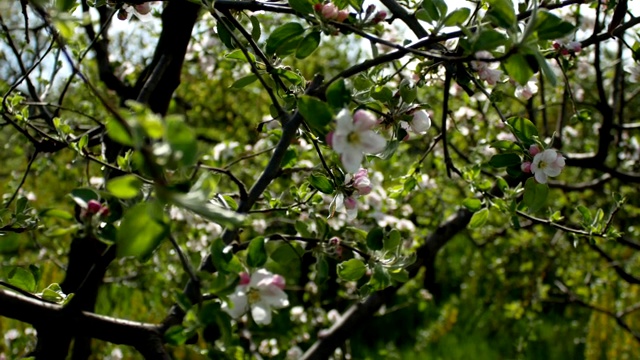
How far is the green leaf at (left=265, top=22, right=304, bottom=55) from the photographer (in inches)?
33.9

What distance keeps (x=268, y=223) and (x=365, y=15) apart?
5.87 ft

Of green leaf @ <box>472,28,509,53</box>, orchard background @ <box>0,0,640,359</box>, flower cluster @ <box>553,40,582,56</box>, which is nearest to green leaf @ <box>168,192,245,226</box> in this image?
orchard background @ <box>0,0,640,359</box>

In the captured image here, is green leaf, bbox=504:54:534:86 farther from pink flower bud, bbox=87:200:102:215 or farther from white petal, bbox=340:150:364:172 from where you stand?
pink flower bud, bbox=87:200:102:215

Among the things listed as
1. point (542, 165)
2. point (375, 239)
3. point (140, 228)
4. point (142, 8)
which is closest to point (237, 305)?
point (140, 228)

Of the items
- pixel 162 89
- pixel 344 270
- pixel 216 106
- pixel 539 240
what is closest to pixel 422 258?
pixel 162 89

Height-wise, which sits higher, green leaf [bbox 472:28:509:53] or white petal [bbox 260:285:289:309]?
green leaf [bbox 472:28:509:53]

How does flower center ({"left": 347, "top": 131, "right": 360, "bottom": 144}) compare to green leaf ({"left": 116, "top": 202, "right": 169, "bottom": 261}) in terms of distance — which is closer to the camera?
green leaf ({"left": 116, "top": 202, "right": 169, "bottom": 261})

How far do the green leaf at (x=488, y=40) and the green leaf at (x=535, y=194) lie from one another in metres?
0.35

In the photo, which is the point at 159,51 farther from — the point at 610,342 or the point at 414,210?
the point at 610,342

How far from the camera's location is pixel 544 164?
970 millimetres

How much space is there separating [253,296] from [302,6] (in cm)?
36

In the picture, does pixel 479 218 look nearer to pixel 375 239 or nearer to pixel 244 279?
pixel 375 239

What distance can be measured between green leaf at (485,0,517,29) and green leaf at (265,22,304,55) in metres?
0.25

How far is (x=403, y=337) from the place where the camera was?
4.03 meters
